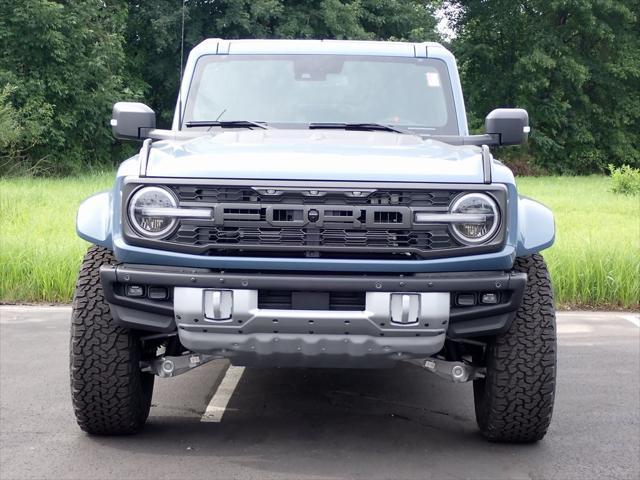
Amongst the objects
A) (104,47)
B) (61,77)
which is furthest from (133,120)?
(104,47)

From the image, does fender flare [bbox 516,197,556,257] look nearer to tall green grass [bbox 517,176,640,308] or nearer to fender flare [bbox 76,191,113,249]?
fender flare [bbox 76,191,113,249]

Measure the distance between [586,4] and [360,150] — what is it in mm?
39496

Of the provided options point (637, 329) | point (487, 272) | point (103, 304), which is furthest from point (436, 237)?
point (637, 329)

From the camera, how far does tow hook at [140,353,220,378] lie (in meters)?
4.41

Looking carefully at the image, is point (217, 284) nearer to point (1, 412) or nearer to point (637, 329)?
point (1, 412)

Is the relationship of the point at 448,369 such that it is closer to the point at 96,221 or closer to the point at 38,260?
the point at 96,221

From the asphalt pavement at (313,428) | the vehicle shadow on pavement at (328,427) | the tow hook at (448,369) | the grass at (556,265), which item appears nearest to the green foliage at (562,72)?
the grass at (556,265)

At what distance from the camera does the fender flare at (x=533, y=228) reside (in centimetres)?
431

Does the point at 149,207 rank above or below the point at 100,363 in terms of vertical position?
above

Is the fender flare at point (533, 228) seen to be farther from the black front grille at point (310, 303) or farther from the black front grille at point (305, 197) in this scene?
the black front grille at point (310, 303)

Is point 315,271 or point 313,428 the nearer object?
point 315,271

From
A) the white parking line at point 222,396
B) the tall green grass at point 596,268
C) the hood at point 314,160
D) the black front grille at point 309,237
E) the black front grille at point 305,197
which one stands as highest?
the hood at point 314,160

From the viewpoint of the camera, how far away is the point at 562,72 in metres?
41.5

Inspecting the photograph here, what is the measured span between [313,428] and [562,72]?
38.7 metres
